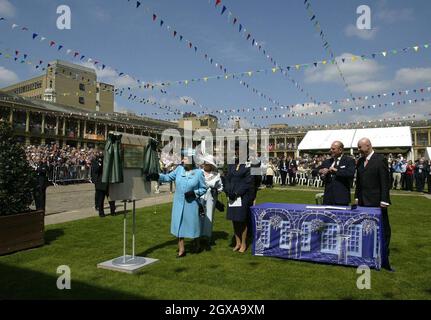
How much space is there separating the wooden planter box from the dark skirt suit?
392 cm

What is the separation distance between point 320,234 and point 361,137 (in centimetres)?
2224

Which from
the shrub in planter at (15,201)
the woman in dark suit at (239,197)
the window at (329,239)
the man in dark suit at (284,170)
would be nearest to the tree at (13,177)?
the shrub in planter at (15,201)

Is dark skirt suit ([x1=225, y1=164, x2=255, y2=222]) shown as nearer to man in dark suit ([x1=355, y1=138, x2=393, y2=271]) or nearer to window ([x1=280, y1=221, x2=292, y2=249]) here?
window ([x1=280, y1=221, x2=292, y2=249])

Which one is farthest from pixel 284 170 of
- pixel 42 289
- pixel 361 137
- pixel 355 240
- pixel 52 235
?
pixel 42 289

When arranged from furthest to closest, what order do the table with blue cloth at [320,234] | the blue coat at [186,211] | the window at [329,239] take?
the blue coat at [186,211] → the window at [329,239] → the table with blue cloth at [320,234]

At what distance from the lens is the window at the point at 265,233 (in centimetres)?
655

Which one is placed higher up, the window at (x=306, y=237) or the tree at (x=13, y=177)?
the tree at (x=13, y=177)

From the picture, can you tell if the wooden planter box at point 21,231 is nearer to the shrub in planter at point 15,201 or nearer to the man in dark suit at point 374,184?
the shrub in planter at point 15,201

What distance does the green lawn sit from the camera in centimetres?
475

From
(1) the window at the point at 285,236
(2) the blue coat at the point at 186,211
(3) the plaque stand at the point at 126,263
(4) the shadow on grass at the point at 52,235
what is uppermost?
(2) the blue coat at the point at 186,211

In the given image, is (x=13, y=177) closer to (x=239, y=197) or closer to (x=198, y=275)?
(x=198, y=275)

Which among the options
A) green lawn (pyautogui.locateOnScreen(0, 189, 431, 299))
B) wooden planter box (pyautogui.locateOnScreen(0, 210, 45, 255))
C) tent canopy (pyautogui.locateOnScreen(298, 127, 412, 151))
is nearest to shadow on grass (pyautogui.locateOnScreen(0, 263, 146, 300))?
green lawn (pyautogui.locateOnScreen(0, 189, 431, 299))

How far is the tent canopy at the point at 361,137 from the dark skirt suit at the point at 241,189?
20447mm
